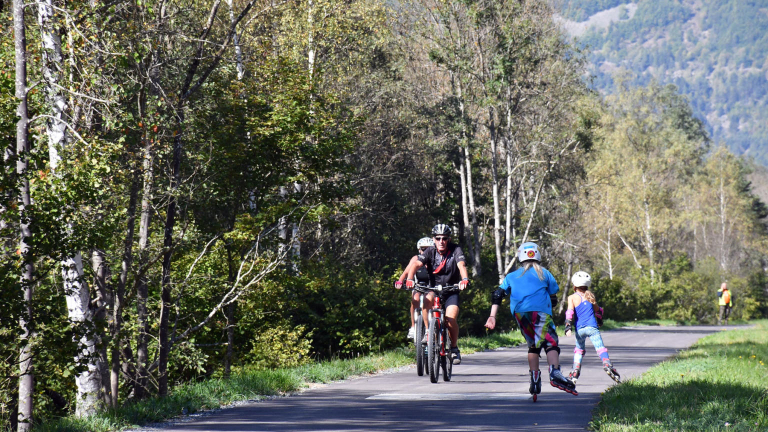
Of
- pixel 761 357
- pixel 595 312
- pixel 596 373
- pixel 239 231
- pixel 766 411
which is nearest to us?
pixel 766 411

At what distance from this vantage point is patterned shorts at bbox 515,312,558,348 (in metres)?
9.91

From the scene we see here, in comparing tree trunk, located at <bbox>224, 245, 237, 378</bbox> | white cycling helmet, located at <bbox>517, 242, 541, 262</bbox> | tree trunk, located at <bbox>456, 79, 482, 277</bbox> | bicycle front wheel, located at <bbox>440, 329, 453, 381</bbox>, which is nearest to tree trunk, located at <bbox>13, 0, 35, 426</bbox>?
bicycle front wheel, located at <bbox>440, 329, 453, 381</bbox>

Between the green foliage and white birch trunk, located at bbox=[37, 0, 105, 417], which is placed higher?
white birch trunk, located at bbox=[37, 0, 105, 417]

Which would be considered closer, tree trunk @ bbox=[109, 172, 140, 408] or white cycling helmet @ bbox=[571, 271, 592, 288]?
white cycling helmet @ bbox=[571, 271, 592, 288]

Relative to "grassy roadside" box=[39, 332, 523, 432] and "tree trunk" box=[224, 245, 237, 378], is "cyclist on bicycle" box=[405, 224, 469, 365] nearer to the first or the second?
"grassy roadside" box=[39, 332, 523, 432]

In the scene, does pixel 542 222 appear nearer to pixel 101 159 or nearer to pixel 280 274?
pixel 280 274

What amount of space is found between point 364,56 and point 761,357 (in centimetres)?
2162

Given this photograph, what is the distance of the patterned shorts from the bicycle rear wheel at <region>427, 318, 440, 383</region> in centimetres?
185

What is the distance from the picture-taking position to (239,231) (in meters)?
18.9

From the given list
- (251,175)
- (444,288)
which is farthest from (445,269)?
(251,175)

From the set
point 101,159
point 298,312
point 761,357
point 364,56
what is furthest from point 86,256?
point 364,56

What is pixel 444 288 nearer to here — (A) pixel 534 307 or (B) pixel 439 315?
(B) pixel 439 315

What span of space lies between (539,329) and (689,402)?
172 cm

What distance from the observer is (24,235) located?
35.2ft
